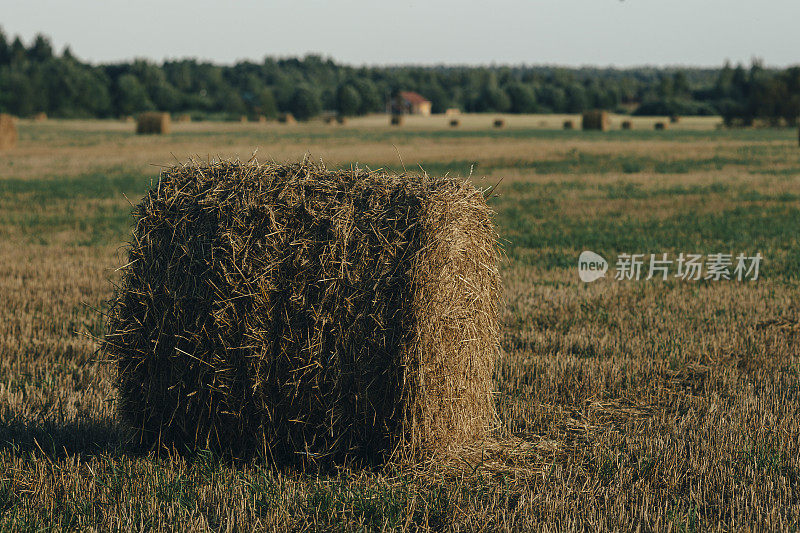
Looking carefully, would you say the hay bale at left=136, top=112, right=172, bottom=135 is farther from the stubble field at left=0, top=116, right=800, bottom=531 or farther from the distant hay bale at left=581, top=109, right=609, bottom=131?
the stubble field at left=0, top=116, right=800, bottom=531

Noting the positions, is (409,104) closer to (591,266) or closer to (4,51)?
(4,51)

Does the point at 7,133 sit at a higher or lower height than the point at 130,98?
lower

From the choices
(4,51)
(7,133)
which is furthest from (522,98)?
(4,51)

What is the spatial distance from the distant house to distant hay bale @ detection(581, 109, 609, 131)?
8715 centimetres

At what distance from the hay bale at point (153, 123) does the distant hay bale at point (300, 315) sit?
57553 mm

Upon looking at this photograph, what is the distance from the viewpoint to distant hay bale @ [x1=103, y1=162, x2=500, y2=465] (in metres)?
5.80

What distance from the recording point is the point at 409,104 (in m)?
160

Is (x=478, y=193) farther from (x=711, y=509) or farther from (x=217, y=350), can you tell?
(x=711, y=509)

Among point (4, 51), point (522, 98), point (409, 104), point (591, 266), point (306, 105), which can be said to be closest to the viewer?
point (591, 266)

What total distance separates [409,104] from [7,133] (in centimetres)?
12276

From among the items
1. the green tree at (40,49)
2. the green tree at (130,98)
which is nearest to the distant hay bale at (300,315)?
the green tree at (130,98)

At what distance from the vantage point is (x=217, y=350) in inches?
236

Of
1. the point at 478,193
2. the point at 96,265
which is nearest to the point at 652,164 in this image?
the point at 96,265

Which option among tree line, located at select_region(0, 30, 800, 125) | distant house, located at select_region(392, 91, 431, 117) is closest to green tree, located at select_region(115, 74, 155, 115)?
tree line, located at select_region(0, 30, 800, 125)
